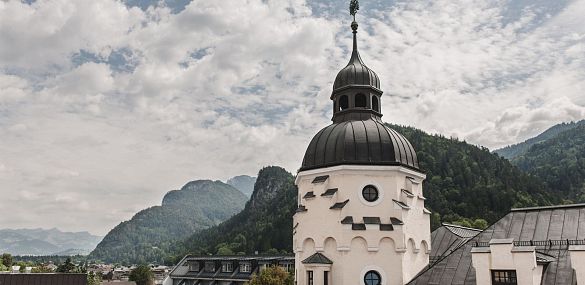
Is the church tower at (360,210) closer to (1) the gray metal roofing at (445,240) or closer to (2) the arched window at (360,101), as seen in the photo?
(2) the arched window at (360,101)

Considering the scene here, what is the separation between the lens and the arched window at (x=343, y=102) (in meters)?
35.8

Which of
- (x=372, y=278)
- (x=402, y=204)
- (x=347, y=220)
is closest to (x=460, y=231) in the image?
(x=402, y=204)

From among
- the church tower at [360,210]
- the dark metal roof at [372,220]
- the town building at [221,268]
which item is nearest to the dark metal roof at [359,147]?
the church tower at [360,210]

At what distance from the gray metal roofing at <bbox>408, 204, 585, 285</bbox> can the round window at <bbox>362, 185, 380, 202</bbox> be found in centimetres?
525

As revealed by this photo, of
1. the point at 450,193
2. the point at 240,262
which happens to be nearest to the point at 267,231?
the point at 450,193

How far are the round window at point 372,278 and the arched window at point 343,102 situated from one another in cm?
1175

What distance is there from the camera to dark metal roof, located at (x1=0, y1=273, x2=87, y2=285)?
189 feet

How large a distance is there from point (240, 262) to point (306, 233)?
5315 cm

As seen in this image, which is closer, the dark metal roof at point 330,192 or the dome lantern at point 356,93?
the dark metal roof at point 330,192

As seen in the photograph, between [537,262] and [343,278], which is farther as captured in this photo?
[343,278]

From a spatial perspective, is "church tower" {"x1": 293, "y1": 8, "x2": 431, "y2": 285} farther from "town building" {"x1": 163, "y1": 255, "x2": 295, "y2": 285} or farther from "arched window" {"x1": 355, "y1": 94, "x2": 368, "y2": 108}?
"town building" {"x1": 163, "y1": 255, "x2": 295, "y2": 285}

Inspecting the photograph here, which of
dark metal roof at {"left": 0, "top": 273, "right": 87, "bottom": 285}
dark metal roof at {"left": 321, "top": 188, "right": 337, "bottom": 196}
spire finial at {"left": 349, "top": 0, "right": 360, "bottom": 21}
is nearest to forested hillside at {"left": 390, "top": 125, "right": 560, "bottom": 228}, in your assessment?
dark metal roof at {"left": 0, "top": 273, "right": 87, "bottom": 285}

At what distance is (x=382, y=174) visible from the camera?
3159 centimetres

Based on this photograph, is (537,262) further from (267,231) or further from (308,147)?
(267,231)
